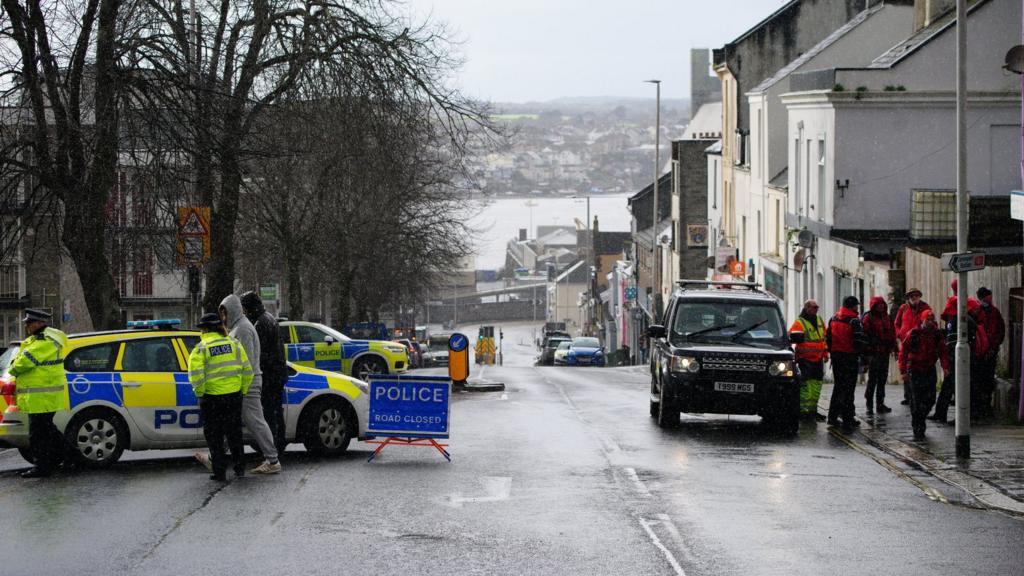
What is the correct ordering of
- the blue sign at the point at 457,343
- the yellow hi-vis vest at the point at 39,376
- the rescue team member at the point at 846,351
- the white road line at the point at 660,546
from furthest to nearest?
the blue sign at the point at 457,343, the rescue team member at the point at 846,351, the yellow hi-vis vest at the point at 39,376, the white road line at the point at 660,546

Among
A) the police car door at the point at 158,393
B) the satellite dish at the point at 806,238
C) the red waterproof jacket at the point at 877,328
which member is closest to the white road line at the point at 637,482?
the police car door at the point at 158,393

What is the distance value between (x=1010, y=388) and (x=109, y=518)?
44.2 feet

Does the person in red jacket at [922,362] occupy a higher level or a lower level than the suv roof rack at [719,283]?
lower

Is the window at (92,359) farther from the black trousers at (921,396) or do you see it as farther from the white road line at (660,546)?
the black trousers at (921,396)

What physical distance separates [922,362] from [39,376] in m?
10.8

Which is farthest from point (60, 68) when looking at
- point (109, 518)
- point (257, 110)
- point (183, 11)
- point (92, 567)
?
point (92, 567)

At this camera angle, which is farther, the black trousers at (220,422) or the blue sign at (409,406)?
the blue sign at (409,406)

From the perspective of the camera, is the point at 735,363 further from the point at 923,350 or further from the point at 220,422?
the point at 220,422

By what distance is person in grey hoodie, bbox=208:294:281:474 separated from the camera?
1448 cm

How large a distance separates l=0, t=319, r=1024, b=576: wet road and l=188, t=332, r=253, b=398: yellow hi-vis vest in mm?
925

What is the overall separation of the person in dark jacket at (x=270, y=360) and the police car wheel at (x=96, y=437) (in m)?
1.55

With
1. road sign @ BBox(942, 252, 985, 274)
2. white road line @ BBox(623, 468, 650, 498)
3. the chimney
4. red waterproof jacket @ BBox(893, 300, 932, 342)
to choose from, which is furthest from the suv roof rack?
the chimney

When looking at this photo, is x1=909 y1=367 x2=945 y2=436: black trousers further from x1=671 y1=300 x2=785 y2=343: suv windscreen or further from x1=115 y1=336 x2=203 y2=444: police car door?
x1=115 y1=336 x2=203 y2=444: police car door

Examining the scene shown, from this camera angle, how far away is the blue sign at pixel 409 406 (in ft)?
52.2
